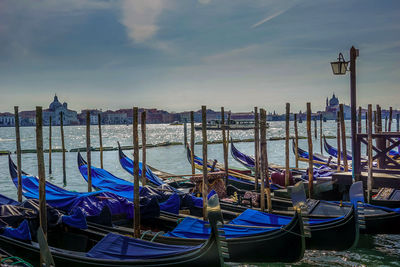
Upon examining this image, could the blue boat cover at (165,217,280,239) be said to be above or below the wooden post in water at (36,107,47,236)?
below

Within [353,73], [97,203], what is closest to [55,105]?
[97,203]

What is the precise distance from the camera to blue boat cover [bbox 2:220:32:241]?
4.56 metres

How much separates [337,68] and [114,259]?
4373 millimetres

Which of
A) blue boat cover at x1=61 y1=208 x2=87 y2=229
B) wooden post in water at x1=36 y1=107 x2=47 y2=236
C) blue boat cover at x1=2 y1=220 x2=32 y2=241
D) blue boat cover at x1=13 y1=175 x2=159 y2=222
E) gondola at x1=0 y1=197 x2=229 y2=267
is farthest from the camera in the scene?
blue boat cover at x1=13 y1=175 x2=159 y2=222

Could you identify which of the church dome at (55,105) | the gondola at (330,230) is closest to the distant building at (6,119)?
the church dome at (55,105)

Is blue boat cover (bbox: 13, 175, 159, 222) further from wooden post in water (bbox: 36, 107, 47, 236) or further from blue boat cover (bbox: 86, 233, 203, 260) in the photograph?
blue boat cover (bbox: 86, 233, 203, 260)

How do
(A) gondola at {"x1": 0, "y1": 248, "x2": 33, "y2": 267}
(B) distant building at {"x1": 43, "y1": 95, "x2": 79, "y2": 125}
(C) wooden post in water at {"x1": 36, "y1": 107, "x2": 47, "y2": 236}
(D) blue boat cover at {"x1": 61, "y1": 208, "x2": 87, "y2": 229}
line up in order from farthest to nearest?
(B) distant building at {"x1": 43, "y1": 95, "x2": 79, "y2": 125} < (D) blue boat cover at {"x1": 61, "y1": 208, "x2": 87, "y2": 229} < (C) wooden post in water at {"x1": 36, "y1": 107, "x2": 47, "y2": 236} < (A) gondola at {"x1": 0, "y1": 248, "x2": 33, "y2": 267}

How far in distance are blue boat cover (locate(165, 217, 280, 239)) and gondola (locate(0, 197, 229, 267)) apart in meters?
0.70

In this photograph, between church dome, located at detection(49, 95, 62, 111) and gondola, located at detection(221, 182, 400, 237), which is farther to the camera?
church dome, located at detection(49, 95, 62, 111)

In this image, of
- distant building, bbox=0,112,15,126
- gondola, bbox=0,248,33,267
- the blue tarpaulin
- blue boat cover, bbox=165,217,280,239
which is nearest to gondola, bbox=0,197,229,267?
gondola, bbox=0,248,33,267

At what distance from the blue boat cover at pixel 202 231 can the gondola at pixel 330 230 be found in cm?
29

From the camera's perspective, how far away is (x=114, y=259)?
3826mm

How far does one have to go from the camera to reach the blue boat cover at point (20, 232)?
4562 millimetres

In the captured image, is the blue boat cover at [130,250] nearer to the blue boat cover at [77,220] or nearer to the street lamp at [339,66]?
the blue boat cover at [77,220]
